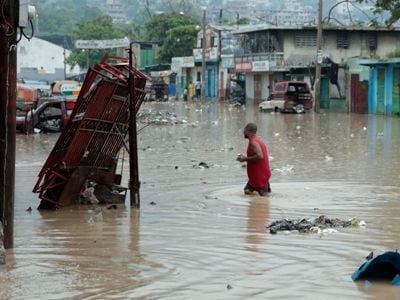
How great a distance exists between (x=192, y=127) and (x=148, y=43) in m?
69.4

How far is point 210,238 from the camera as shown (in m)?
9.44

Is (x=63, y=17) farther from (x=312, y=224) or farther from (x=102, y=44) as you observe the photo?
(x=312, y=224)

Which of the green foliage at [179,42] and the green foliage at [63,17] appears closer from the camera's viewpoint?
the green foliage at [179,42]

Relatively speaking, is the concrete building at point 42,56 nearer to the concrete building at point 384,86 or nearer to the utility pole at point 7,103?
the concrete building at point 384,86

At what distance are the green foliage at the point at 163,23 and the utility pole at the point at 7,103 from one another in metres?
91.8

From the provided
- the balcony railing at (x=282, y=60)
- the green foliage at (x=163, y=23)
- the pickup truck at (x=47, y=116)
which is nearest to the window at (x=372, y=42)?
the balcony railing at (x=282, y=60)

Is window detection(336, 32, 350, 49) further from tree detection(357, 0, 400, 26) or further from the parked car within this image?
tree detection(357, 0, 400, 26)

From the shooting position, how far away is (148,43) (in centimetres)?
10112

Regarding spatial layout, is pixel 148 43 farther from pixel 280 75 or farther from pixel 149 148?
pixel 149 148

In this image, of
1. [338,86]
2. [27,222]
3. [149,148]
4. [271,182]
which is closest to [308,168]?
[271,182]

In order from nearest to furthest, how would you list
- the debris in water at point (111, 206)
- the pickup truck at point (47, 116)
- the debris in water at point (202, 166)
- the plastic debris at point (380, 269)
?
the plastic debris at point (380, 269) → the debris in water at point (111, 206) → the debris in water at point (202, 166) → the pickup truck at point (47, 116)

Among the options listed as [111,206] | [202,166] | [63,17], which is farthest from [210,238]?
[63,17]

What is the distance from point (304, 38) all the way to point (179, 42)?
35.7 meters

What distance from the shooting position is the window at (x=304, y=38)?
60.8 meters
